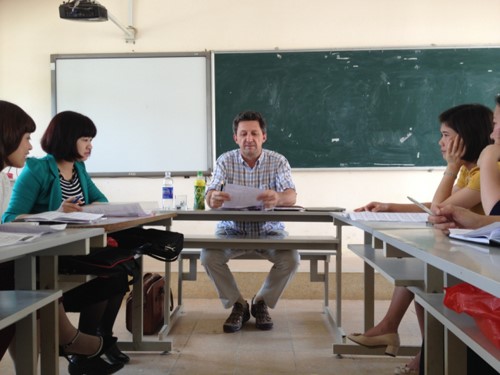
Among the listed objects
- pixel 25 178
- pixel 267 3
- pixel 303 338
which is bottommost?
pixel 303 338

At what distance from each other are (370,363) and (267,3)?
3.33 metres

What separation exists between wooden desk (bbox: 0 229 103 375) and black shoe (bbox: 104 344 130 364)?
0.79m

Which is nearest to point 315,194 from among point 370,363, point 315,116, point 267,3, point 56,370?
point 315,116

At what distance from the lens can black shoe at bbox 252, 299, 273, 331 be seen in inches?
114

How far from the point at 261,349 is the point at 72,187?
1213 mm

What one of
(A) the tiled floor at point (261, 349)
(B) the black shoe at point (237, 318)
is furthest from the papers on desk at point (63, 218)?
(B) the black shoe at point (237, 318)


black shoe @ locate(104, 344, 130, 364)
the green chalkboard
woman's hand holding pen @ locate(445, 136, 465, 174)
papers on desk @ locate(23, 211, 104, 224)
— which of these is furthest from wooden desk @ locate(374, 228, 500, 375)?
the green chalkboard

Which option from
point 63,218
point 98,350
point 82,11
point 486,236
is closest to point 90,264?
point 63,218

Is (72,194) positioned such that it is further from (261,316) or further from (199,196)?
(261,316)

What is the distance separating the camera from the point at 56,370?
1.50 m

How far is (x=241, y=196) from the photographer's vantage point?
103 inches

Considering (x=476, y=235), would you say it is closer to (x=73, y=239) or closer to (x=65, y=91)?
(x=73, y=239)

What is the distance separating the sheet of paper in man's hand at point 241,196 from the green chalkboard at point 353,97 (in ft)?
6.15

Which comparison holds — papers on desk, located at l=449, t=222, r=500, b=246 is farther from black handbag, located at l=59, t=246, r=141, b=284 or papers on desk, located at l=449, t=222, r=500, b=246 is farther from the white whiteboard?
the white whiteboard
